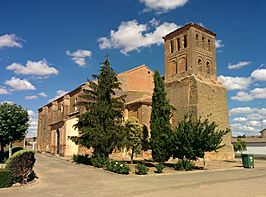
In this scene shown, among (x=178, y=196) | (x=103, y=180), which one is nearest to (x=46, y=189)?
(x=103, y=180)

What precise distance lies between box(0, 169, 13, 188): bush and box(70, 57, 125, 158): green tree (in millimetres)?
8984

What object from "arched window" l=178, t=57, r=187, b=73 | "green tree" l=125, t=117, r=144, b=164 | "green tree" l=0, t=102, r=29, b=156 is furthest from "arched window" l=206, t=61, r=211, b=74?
"green tree" l=0, t=102, r=29, b=156

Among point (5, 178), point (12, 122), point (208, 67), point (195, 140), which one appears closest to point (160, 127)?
point (195, 140)

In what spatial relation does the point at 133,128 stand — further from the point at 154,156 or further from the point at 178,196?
the point at 178,196

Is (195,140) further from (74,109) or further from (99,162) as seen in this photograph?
(74,109)

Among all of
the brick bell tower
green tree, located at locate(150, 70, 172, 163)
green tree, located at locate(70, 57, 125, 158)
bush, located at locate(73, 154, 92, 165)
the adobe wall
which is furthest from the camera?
the brick bell tower

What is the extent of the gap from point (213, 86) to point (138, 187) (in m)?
25.0

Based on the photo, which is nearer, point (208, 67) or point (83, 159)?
point (83, 159)

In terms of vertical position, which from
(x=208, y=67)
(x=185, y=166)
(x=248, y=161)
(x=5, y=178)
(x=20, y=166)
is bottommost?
(x=185, y=166)

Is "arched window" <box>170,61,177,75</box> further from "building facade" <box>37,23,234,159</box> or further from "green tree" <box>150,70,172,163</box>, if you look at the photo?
"green tree" <box>150,70,172,163</box>

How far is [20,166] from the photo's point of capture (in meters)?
13.3

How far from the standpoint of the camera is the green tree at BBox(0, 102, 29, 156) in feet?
76.5

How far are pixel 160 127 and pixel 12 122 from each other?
1284 centimetres

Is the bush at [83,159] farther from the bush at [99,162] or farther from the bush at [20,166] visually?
the bush at [20,166]
